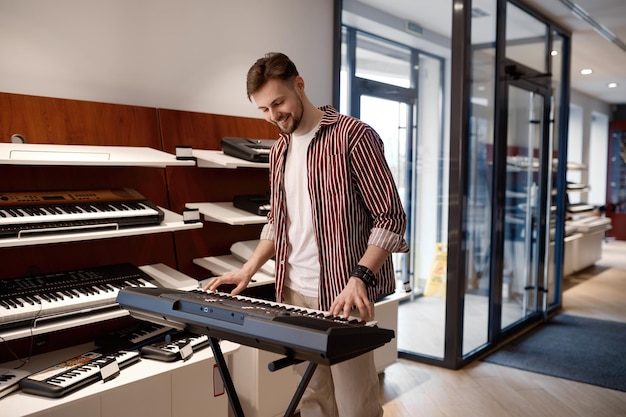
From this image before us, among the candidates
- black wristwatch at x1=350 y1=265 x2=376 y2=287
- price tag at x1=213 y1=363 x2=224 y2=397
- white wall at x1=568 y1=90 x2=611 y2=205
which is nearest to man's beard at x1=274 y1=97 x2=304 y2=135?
black wristwatch at x1=350 y1=265 x2=376 y2=287

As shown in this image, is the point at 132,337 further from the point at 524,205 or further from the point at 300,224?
the point at 524,205

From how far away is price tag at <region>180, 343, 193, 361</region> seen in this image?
228cm

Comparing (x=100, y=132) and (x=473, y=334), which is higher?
(x=100, y=132)

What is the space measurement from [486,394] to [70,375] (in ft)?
7.77

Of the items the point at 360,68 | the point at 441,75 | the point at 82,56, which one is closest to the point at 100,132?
the point at 82,56

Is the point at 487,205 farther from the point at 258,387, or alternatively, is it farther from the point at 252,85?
the point at 252,85

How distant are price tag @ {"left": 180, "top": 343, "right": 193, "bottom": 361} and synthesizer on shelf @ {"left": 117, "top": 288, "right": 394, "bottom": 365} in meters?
0.82

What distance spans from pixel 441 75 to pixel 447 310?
63.3 inches

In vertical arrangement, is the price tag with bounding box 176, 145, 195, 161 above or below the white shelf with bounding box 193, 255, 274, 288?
above

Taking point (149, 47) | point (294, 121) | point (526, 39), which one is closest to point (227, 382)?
point (294, 121)

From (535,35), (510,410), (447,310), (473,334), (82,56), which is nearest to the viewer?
(82,56)

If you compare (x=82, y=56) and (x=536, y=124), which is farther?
(x=536, y=124)

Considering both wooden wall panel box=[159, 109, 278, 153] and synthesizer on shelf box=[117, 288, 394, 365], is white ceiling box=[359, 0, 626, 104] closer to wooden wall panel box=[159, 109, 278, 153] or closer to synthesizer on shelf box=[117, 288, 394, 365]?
wooden wall panel box=[159, 109, 278, 153]

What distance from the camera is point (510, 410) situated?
306 centimetres
